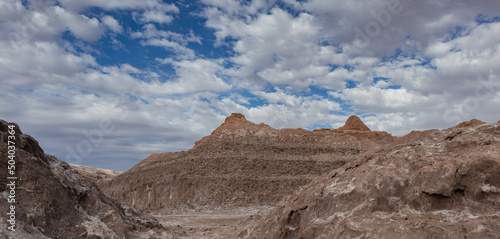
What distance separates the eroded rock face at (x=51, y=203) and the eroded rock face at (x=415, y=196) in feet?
18.1

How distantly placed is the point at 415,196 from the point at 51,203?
9.21 m

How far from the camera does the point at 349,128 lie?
63969mm

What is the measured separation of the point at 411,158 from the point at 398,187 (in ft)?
3.11

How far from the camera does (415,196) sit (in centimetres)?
643

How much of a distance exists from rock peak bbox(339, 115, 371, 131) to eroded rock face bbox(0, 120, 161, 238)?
187ft

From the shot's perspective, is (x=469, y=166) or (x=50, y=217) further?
(x=50, y=217)

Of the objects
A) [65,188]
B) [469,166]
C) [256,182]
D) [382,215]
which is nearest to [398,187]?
[382,215]

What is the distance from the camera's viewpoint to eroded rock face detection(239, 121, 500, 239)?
18.9 feet

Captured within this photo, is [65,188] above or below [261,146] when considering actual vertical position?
below

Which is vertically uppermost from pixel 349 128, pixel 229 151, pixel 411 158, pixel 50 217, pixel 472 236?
pixel 349 128

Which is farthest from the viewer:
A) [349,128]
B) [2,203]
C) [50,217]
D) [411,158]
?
[349,128]

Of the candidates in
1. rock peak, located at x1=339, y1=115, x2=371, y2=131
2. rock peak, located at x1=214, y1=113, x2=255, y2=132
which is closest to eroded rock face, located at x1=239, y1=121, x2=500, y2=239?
rock peak, located at x1=214, y1=113, x2=255, y2=132

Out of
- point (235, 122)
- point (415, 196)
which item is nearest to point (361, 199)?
point (415, 196)

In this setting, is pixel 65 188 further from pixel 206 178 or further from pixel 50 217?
pixel 206 178
